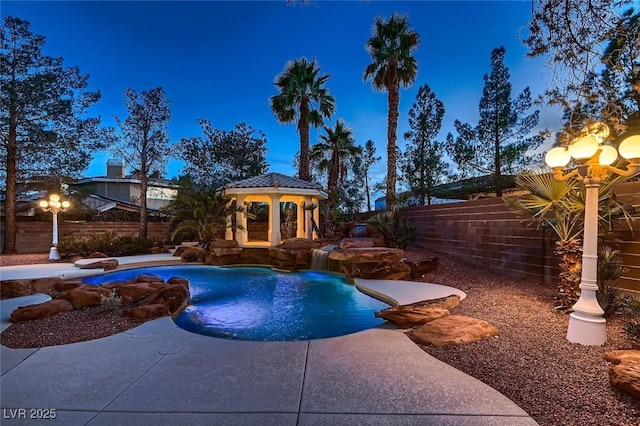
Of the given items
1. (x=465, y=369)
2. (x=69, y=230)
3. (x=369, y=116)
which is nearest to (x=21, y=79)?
(x=69, y=230)

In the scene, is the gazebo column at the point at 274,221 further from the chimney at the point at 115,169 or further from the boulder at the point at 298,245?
the chimney at the point at 115,169

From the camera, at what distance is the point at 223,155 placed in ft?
75.6

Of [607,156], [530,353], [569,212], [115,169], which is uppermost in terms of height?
[115,169]

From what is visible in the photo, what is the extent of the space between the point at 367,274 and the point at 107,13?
427 inches

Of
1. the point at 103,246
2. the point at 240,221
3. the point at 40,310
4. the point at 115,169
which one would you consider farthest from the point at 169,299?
the point at 115,169

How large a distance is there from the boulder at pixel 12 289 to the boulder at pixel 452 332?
835 centimetres

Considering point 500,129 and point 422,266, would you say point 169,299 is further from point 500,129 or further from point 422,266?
point 500,129

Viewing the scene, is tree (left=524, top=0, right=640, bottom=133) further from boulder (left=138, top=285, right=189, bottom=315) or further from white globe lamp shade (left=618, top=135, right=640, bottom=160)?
boulder (left=138, top=285, right=189, bottom=315)

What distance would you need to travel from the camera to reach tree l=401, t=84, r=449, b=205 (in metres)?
22.4

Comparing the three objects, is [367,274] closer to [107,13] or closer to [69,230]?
[107,13]

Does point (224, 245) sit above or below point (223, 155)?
below

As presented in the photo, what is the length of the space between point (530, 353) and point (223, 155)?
2215cm

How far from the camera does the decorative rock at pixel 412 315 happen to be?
5023 millimetres

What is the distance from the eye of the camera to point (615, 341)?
390cm
